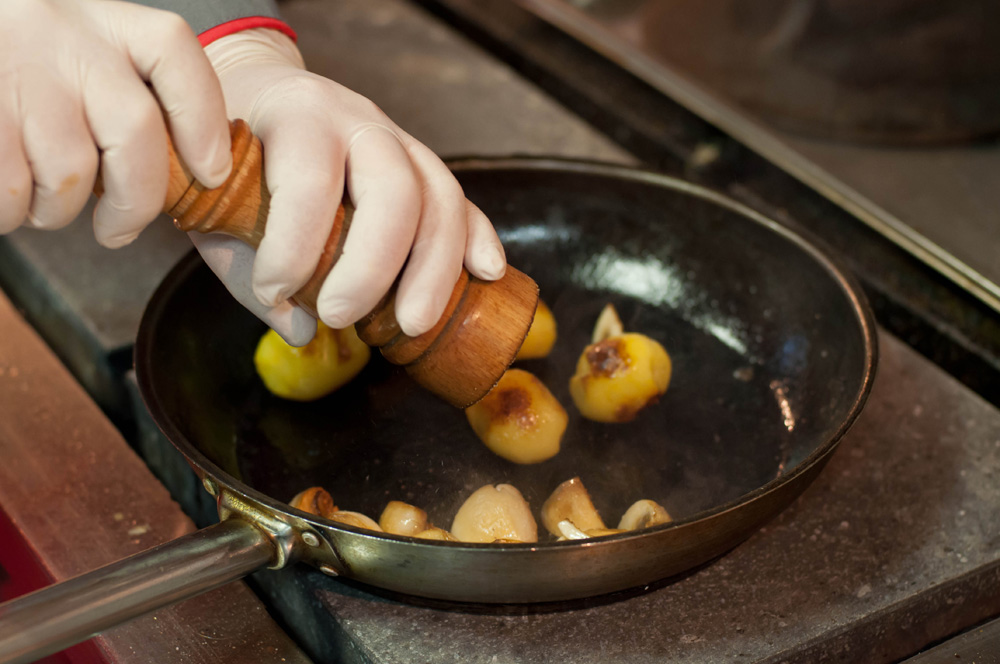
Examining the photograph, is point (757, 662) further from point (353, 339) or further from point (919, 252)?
point (919, 252)

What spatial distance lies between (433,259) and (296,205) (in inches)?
4.8

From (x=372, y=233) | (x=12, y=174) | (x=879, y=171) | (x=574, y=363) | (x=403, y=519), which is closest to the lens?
(x=12, y=174)

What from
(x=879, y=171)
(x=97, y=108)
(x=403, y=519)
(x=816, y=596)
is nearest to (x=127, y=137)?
(x=97, y=108)

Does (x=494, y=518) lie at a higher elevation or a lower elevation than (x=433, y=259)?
lower

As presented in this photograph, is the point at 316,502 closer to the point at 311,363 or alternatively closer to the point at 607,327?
the point at 311,363

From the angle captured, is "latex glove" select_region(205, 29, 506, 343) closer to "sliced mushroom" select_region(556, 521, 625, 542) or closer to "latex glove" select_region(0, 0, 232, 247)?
"latex glove" select_region(0, 0, 232, 247)

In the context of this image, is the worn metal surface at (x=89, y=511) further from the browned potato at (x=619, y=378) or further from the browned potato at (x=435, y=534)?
the browned potato at (x=619, y=378)

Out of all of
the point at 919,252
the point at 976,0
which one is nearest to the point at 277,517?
the point at 919,252

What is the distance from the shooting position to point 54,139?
57 centimetres

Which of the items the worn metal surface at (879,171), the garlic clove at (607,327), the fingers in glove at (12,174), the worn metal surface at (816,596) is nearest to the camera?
the fingers in glove at (12,174)

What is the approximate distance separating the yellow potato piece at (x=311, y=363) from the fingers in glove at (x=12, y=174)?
1.15ft

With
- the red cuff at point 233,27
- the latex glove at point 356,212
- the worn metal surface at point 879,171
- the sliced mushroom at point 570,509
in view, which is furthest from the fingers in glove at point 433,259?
the worn metal surface at point 879,171

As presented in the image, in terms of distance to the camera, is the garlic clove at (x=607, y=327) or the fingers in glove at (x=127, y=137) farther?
the garlic clove at (x=607, y=327)

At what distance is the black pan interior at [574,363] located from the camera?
2.77 feet
